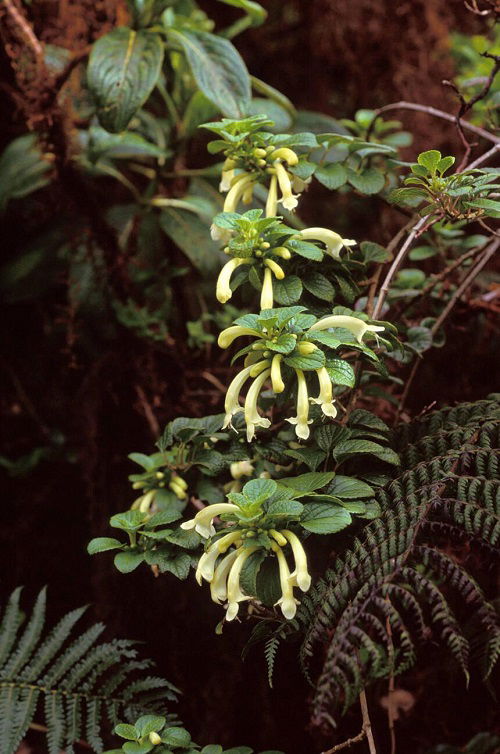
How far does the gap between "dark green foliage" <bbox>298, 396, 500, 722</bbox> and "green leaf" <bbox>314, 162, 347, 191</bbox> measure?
0.46 m

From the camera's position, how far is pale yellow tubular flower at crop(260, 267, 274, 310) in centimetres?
91

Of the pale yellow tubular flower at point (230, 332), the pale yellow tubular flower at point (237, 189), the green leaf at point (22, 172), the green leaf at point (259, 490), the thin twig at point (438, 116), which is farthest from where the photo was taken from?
the green leaf at point (22, 172)

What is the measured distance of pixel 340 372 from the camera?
2.80ft

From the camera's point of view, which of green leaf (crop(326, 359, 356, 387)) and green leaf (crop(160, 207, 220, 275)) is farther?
green leaf (crop(160, 207, 220, 275))

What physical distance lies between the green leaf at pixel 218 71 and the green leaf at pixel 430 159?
0.59m

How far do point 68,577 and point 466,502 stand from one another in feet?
4.15

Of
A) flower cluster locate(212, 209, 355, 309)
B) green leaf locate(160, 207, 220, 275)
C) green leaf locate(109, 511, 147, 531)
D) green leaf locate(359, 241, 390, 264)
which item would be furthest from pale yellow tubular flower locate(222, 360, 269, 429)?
green leaf locate(160, 207, 220, 275)

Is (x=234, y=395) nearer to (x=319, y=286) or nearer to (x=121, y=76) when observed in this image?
(x=319, y=286)

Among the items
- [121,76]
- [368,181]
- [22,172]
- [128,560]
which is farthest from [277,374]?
[22,172]

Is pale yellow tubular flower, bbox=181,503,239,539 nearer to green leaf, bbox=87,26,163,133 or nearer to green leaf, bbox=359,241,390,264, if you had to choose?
green leaf, bbox=359,241,390,264

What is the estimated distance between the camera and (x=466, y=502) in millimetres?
812

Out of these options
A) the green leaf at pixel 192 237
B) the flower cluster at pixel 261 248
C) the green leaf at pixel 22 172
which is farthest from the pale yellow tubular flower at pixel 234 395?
the green leaf at pixel 22 172

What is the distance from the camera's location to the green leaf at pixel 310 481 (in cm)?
88

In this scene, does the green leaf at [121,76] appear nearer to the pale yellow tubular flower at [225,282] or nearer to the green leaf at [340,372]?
the pale yellow tubular flower at [225,282]
